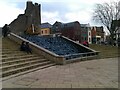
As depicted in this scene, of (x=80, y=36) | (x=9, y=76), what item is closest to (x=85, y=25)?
(x=80, y=36)

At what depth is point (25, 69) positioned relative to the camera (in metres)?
12.4

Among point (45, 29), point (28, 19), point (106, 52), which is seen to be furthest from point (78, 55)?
point (45, 29)

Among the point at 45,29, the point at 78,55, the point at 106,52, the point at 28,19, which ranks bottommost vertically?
the point at 106,52

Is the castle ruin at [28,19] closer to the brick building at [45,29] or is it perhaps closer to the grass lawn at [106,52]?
the grass lawn at [106,52]

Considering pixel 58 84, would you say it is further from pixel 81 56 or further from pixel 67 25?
pixel 67 25

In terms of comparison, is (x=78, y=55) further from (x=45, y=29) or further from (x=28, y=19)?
(x=45, y=29)

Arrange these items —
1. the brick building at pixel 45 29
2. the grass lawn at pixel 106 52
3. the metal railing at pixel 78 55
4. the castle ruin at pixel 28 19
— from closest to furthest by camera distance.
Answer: the metal railing at pixel 78 55 → the grass lawn at pixel 106 52 → the castle ruin at pixel 28 19 → the brick building at pixel 45 29

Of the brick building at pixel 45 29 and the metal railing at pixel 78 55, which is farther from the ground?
the brick building at pixel 45 29

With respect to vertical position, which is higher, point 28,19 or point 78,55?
point 28,19

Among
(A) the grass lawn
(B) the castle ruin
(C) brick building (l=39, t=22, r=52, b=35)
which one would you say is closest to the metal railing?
(A) the grass lawn

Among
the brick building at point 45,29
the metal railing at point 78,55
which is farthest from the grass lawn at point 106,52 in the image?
the brick building at point 45,29

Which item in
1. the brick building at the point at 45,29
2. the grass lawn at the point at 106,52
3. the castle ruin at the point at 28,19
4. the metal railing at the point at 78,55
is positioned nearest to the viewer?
the metal railing at the point at 78,55

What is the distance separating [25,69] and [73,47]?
13231 millimetres

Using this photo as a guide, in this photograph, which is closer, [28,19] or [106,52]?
[106,52]
